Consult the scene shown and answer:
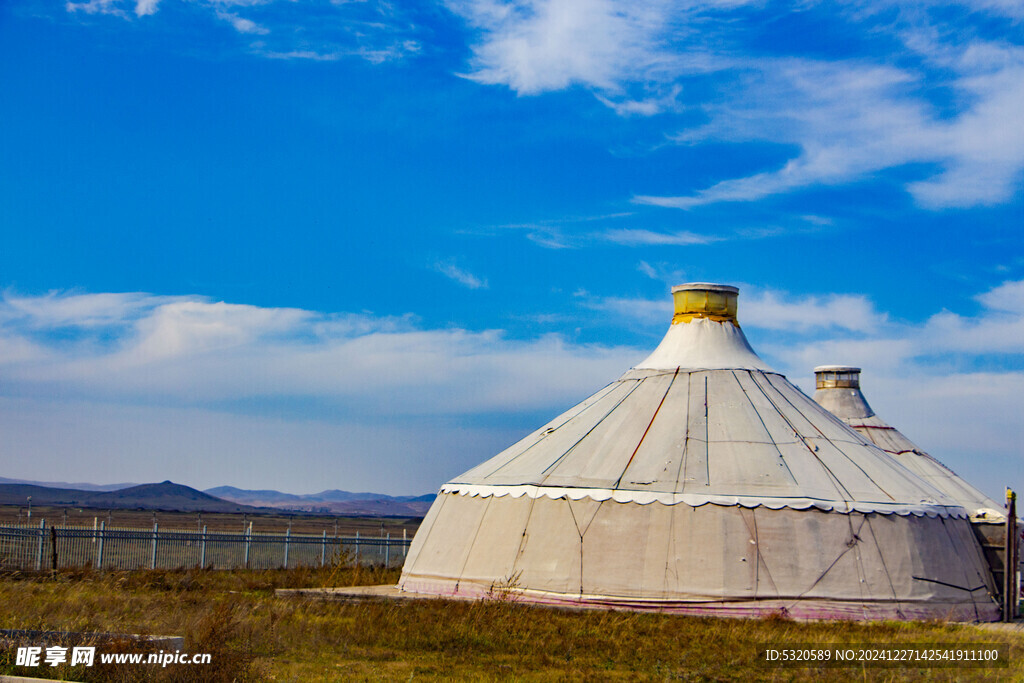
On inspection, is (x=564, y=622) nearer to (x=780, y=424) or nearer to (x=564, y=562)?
(x=564, y=562)

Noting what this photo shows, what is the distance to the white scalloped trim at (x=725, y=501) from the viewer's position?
14.4 meters

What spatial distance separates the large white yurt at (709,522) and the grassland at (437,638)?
808 millimetres

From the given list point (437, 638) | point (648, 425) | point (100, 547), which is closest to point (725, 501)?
point (648, 425)

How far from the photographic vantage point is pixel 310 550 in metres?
29.7

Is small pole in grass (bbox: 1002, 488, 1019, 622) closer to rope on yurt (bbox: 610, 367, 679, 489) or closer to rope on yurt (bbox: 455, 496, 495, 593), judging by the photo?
rope on yurt (bbox: 610, 367, 679, 489)

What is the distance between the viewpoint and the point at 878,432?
2842 centimetres

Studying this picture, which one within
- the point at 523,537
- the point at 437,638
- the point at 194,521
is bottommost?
the point at 194,521

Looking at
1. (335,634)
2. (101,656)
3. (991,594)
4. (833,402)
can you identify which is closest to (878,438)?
(833,402)

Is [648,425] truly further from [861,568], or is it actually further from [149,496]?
[149,496]

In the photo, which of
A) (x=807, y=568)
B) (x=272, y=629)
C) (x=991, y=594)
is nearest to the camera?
(x=272, y=629)

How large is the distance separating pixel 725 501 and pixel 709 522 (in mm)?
379

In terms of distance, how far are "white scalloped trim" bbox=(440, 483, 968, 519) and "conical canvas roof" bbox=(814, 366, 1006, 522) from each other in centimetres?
1128

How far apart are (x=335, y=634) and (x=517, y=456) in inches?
235

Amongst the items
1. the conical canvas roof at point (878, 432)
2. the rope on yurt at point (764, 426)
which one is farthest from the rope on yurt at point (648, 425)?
the conical canvas roof at point (878, 432)
